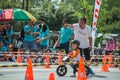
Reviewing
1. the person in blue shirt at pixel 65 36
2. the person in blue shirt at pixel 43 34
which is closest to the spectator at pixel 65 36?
the person in blue shirt at pixel 65 36

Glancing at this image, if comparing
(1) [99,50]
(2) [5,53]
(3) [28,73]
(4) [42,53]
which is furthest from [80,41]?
(1) [99,50]

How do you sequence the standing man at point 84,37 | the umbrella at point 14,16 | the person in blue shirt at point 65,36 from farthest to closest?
the umbrella at point 14,16
the person in blue shirt at point 65,36
the standing man at point 84,37

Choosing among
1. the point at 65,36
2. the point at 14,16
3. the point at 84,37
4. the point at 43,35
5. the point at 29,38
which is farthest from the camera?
the point at 14,16

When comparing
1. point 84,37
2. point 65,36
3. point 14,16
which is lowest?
point 65,36

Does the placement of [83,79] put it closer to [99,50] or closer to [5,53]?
[5,53]

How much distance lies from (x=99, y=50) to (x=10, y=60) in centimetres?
629

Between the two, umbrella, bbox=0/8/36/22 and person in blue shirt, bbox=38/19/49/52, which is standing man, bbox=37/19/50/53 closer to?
person in blue shirt, bbox=38/19/49/52

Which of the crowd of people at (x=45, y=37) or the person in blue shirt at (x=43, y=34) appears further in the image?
the person in blue shirt at (x=43, y=34)

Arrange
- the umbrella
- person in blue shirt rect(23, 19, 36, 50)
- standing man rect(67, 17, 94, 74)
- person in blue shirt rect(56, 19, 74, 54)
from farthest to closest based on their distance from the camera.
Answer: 1. the umbrella
2. person in blue shirt rect(23, 19, 36, 50)
3. person in blue shirt rect(56, 19, 74, 54)
4. standing man rect(67, 17, 94, 74)

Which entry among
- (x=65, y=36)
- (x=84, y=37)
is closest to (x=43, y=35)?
(x=65, y=36)

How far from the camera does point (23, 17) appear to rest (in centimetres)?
2492

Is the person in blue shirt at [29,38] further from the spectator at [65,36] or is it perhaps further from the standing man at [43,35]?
the spectator at [65,36]

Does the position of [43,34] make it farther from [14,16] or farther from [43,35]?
[14,16]

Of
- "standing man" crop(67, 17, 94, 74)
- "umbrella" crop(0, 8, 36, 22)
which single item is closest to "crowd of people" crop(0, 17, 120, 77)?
"standing man" crop(67, 17, 94, 74)
